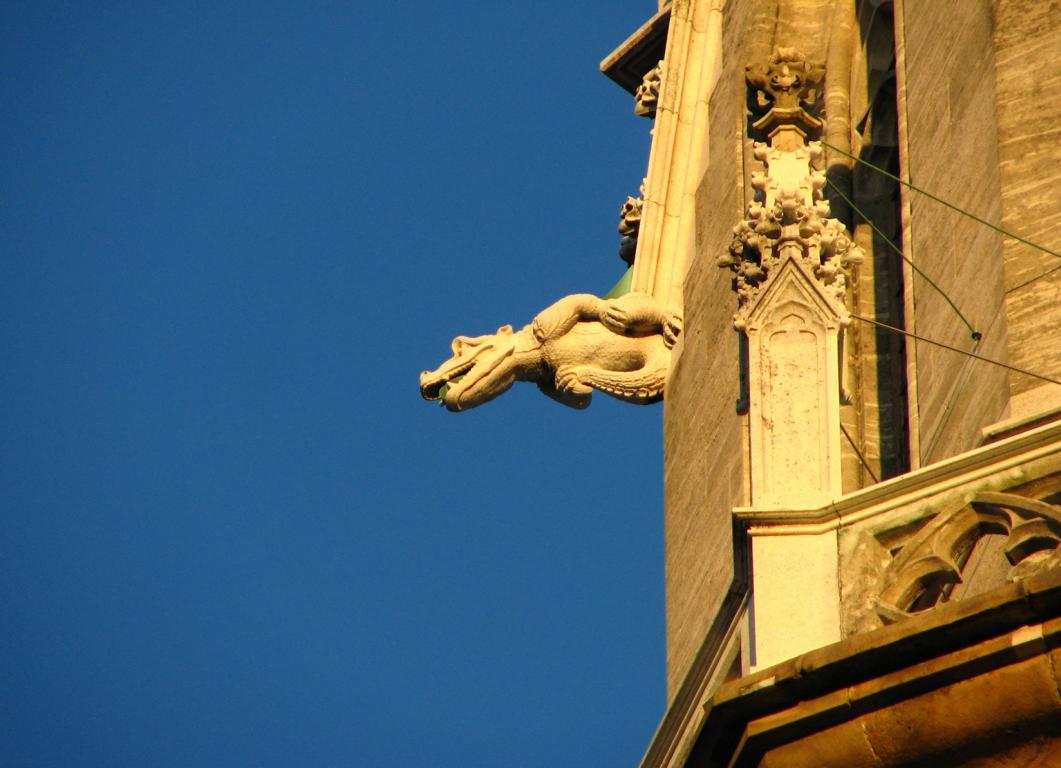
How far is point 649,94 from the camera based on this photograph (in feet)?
74.8

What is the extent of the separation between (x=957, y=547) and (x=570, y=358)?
782 cm

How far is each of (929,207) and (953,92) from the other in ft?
1.80

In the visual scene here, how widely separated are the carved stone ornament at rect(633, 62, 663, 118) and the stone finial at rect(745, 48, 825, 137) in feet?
20.4

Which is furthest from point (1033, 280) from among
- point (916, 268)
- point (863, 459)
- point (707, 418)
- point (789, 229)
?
point (707, 418)

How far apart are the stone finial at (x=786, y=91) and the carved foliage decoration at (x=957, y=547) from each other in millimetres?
2705

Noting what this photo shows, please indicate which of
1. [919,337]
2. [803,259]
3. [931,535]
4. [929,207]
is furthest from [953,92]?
[931,535]

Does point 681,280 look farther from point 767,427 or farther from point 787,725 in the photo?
point 787,725

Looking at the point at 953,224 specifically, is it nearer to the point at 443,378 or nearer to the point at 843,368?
the point at 843,368

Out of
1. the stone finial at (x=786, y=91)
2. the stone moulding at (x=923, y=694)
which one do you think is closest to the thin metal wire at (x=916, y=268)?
the stone finial at (x=786, y=91)

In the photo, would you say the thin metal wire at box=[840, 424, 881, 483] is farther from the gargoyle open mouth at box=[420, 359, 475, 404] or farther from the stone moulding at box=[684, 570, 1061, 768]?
the stone moulding at box=[684, 570, 1061, 768]

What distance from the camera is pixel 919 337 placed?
16141 millimetres

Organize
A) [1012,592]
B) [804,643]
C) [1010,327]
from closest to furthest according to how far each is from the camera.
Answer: [1012,592] < [804,643] < [1010,327]

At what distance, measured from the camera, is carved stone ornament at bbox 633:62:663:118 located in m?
22.7

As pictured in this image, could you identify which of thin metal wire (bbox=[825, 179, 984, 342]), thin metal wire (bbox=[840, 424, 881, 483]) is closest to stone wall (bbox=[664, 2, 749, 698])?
thin metal wire (bbox=[840, 424, 881, 483])
